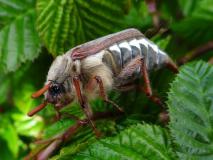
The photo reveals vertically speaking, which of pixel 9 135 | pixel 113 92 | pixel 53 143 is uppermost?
pixel 113 92

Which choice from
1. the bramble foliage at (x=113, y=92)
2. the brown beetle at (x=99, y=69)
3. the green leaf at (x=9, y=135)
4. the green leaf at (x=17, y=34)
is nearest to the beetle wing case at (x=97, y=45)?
the brown beetle at (x=99, y=69)

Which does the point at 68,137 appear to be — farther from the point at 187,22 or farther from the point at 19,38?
the point at 187,22

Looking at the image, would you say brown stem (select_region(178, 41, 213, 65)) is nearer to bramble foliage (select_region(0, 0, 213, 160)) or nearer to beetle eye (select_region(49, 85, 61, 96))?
bramble foliage (select_region(0, 0, 213, 160))

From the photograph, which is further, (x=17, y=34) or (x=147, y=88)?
(x=17, y=34)

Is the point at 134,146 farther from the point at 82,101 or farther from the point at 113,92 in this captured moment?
the point at 113,92

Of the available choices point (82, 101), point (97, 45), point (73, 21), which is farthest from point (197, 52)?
point (82, 101)

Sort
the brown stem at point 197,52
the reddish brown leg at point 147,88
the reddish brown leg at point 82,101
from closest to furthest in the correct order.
Answer: the reddish brown leg at point 82,101 < the reddish brown leg at point 147,88 < the brown stem at point 197,52

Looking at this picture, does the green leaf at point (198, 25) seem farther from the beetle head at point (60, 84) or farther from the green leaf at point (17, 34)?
the beetle head at point (60, 84)
